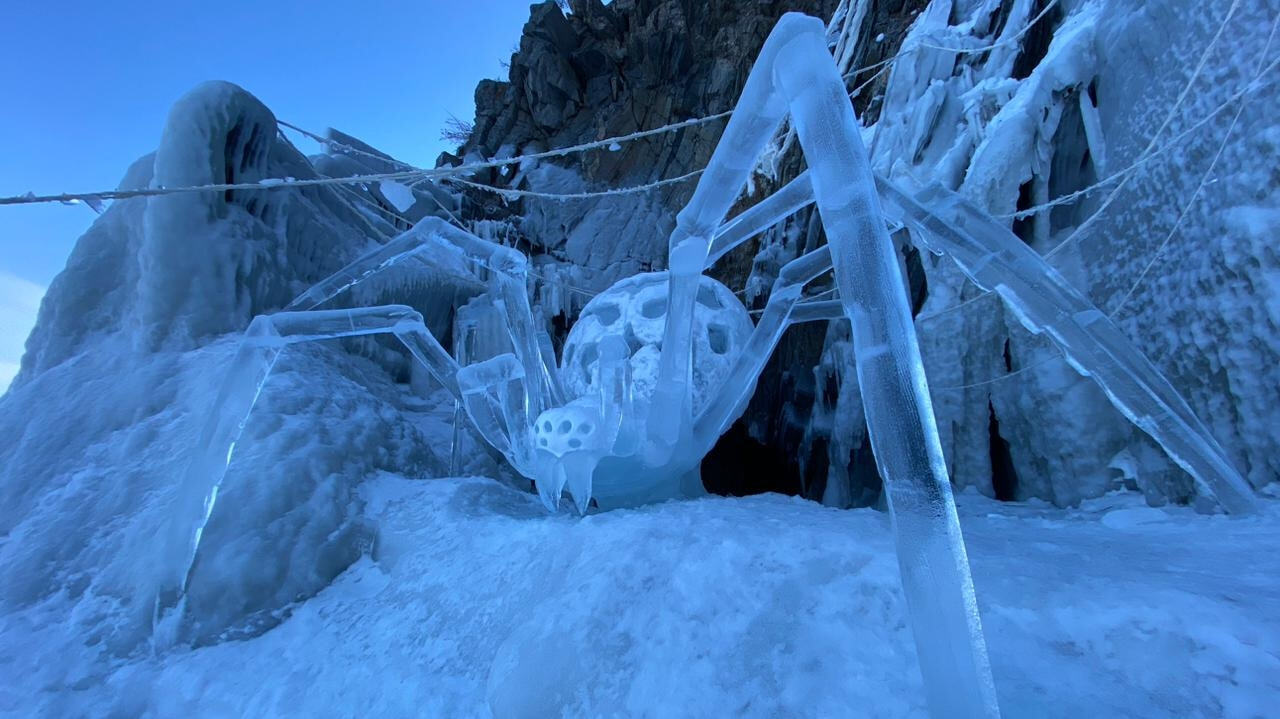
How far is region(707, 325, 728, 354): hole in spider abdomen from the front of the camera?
11.7 feet

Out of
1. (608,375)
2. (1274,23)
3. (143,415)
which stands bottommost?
(143,415)

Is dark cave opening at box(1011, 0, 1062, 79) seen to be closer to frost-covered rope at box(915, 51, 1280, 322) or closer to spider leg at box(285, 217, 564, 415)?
frost-covered rope at box(915, 51, 1280, 322)

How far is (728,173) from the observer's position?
1.82 m

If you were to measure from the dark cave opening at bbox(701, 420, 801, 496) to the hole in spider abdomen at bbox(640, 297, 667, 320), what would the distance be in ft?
9.20

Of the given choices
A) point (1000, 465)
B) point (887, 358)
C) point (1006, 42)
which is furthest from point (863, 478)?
point (887, 358)

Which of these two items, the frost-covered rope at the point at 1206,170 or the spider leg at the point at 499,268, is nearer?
the frost-covered rope at the point at 1206,170

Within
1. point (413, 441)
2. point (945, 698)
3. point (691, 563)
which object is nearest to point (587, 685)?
point (691, 563)

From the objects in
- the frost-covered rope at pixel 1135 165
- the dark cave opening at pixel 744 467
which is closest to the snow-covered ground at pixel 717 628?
the frost-covered rope at pixel 1135 165

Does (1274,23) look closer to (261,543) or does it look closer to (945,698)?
(945,698)

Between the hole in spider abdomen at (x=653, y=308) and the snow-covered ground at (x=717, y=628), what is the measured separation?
55.6 inches

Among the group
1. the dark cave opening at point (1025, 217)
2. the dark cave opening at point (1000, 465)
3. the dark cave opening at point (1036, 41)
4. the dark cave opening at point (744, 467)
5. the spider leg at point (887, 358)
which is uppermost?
the dark cave opening at point (1036, 41)

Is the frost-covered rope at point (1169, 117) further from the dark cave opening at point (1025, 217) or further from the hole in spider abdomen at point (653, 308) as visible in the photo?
the hole in spider abdomen at point (653, 308)

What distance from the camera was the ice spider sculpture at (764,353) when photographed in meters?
1.10

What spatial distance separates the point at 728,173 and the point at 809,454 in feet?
13.1
